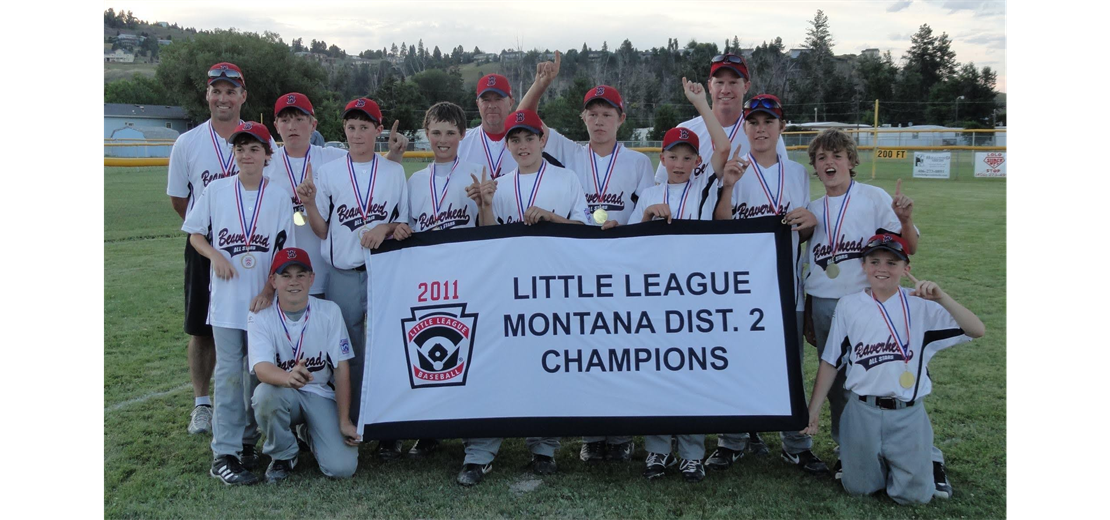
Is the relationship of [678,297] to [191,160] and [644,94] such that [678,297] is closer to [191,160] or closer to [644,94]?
[191,160]

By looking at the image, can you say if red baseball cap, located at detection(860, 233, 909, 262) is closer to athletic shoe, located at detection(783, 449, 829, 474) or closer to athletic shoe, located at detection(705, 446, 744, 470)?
athletic shoe, located at detection(783, 449, 829, 474)

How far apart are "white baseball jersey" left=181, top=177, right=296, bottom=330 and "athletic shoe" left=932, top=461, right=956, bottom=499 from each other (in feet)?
12.8

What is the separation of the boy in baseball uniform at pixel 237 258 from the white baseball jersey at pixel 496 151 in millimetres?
1311

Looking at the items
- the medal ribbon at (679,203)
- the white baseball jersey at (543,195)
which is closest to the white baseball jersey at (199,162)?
the white baseball jersey at (543,195)

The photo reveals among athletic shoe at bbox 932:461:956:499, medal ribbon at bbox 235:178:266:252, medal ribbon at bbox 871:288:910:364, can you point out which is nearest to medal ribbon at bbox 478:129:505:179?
medal ribbon at bbox 235:178:266:252

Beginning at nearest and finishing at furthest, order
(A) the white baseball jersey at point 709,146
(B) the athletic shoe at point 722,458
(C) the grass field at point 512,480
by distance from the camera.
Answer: (C) the grass field at point 512,480 → (B) the athletic shoe at point 722,458 → (A) the white baseball jersey at point 709,146

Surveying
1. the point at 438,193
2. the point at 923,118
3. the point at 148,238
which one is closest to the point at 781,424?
the point at 438,193

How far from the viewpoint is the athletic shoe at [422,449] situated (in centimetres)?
473

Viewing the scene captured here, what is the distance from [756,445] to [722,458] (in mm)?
402

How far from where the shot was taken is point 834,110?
6875cm

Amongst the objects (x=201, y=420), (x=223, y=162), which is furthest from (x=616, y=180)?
(x=201, y=420)

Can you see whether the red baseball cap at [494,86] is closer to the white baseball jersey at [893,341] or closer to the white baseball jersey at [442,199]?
the white baseball jersey at [442,199]

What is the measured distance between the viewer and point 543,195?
181 inches

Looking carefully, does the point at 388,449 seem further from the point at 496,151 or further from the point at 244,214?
the point at 496,151
